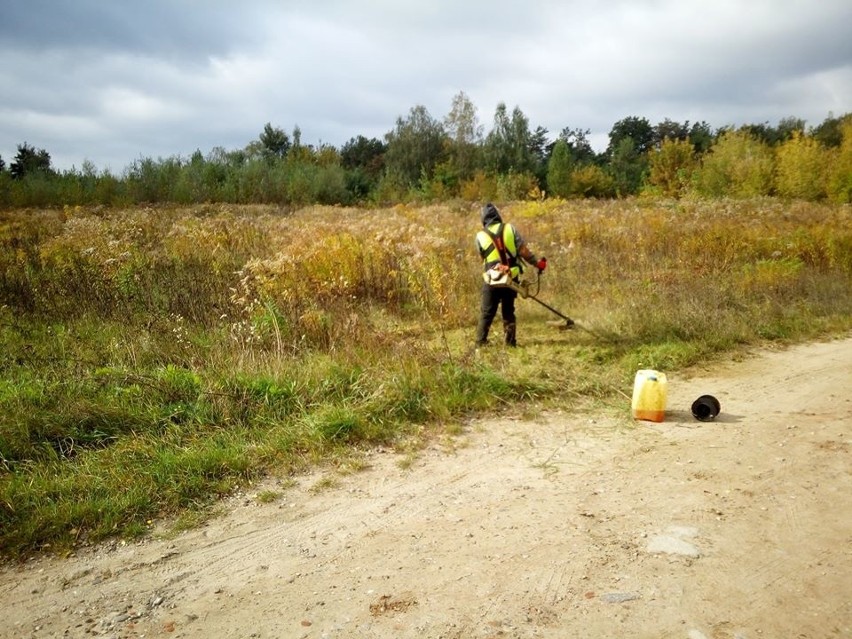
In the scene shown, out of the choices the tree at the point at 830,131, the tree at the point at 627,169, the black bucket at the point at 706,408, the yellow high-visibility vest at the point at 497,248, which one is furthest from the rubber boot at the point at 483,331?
the tree at the point at 830,131

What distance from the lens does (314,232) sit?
13.3 meters

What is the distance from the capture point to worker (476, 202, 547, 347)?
7949 millimetres

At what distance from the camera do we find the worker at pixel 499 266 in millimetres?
7949

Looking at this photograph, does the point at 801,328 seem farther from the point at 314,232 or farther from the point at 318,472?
the point at 314,232

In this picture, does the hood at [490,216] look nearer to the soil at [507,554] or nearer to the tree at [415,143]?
the soil at [507,554]

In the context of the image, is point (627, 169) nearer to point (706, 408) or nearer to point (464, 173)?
point (464, 173)

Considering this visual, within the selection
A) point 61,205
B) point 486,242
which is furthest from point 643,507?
point 61,205

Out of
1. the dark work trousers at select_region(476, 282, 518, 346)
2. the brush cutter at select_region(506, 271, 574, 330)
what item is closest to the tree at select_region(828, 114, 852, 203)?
the brush cutter at select_region(506, 271, 574, 330)

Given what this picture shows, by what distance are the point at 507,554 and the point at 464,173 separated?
4744 centimetres

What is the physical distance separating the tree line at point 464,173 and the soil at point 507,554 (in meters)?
25.8

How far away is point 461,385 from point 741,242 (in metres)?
10.4

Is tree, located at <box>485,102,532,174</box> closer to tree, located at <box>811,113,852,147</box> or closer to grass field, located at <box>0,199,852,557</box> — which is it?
tree, located at <box>811,113,852,147</box>

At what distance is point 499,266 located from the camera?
791 cm

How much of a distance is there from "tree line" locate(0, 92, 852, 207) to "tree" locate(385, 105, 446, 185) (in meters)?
0.10
